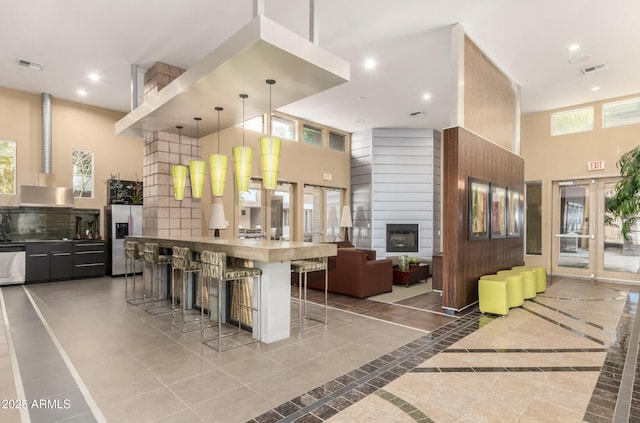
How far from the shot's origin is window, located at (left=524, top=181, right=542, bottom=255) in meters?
8.91

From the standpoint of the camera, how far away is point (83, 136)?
8156 mm

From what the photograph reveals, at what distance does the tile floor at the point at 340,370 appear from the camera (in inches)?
96.5

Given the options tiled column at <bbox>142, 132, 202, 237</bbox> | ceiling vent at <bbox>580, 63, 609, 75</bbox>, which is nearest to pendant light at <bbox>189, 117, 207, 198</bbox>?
tiled column at <bbox>142, 132, 202, 237</bbox>

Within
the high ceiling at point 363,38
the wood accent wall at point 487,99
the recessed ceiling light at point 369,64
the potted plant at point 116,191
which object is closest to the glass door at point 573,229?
the high ceiling at point 363,38

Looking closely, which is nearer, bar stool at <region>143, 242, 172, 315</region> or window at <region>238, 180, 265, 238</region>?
bar stool at <region>143, 242, 172, 315</region>

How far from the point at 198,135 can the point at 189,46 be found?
4.95 feet

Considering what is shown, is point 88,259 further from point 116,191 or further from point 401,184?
point 401,184

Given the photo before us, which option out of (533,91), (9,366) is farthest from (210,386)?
(533,91)

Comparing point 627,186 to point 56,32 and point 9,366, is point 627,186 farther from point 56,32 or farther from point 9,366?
point 56,32

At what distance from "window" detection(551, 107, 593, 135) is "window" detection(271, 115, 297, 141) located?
6.63m

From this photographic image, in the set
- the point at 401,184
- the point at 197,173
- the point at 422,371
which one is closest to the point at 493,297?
the point at 422,371

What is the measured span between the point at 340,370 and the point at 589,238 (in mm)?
8130

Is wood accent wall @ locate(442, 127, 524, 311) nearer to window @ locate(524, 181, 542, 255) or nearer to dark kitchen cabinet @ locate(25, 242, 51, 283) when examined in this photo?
window @ locate(524, 181, 542, 255)

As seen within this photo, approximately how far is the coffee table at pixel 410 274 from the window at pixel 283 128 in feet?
14.9
